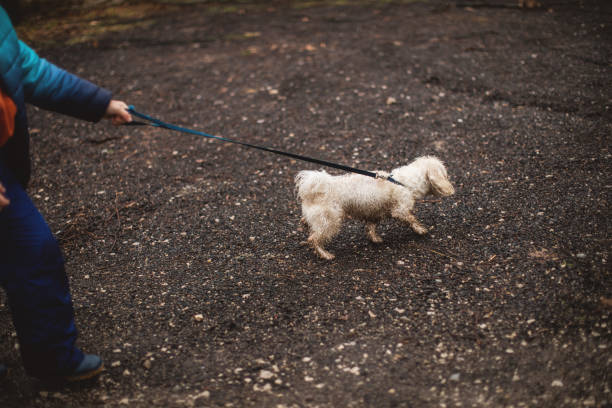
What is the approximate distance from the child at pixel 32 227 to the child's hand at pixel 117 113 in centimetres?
1

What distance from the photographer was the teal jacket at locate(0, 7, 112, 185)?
244cm

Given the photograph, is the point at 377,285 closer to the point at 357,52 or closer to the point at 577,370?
the point at 577,370

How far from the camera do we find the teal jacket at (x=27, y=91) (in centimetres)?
244

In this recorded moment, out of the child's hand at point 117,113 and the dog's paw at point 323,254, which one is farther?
the dog's paw at point 323,254

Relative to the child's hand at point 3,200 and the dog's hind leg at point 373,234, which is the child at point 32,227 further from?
the dog's hind leg at point 373,234

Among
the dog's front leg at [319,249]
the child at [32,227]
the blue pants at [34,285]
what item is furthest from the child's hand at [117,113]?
the dog's front leg at [319,249]

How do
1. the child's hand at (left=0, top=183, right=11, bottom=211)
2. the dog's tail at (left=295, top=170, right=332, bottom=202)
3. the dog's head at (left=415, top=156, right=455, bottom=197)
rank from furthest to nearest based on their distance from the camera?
the dog's head at (left=415, top=156, right=455, bottom=197), the dog's tail at (left=295, top=170, right=332, bottom=202), the child's hand at (left=0, top=183, right=11, bottom=211)

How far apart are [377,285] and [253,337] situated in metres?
0.99

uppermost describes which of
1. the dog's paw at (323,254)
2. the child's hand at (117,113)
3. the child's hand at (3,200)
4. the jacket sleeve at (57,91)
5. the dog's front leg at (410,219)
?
the jacket sleeve at (57,91)

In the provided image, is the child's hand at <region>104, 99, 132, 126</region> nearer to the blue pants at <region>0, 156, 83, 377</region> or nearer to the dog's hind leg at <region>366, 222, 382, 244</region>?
the blue pants at <region>0, 156, 83, 377</region>

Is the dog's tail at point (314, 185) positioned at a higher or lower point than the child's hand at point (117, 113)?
lower

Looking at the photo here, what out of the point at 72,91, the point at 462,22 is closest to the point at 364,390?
the point at 72,91

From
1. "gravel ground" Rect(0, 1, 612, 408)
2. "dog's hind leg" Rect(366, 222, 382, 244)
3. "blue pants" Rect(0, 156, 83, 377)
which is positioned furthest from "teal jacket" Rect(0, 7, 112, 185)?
"dog's hind leg" Rect(366, 222, 382, 244)

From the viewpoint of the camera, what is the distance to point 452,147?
5.47 metres
